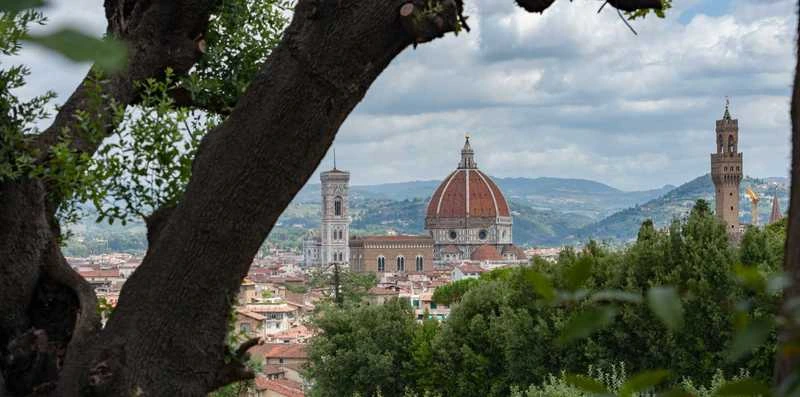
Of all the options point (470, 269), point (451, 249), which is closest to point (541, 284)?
point (470, 269)

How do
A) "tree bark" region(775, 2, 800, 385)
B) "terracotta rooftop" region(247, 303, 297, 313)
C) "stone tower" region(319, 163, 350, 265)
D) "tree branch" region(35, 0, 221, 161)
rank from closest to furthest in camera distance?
"tree bark" region(775, 2, 800, 385) < "tree branch" region(35, 0, 221, 161) < "terracotta rooftop" region(247, 303, 297, 313) < "stone tower" region(319, 163, 350, 265)

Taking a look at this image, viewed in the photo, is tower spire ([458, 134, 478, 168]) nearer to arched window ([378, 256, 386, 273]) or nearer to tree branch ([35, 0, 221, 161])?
arched window ([378, 256, 386, 273])

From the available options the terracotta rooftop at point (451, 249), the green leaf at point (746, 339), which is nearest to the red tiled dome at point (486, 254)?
the terracotta rooftop at point (451, 249)

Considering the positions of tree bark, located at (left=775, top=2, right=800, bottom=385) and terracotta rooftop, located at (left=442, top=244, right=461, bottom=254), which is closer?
tree bark, located at (left=775, top=2, right=800, bottom=385)

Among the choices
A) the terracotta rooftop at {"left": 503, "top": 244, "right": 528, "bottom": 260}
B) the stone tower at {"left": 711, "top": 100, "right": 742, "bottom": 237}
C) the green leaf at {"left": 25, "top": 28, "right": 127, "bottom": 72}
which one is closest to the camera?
the green leaf at {"left": 25, "top": 28, "right": 127, "bottom": 72}

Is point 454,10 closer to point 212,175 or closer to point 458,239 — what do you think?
point 212,175

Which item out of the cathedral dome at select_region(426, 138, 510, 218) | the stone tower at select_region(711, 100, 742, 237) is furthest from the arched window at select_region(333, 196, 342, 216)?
the stone tower at select_region(711, 100, 742, 237)

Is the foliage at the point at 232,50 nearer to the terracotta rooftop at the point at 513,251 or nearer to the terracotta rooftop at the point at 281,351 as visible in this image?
the terracotta rooftop at the point at 281,351
